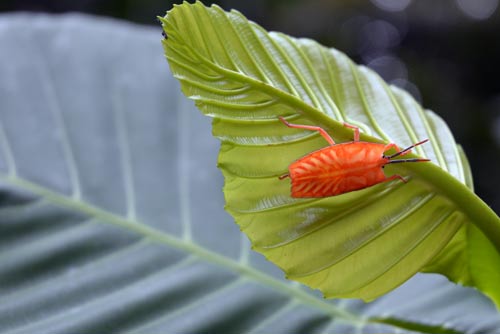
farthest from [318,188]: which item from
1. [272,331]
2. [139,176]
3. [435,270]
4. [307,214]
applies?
[139,176]

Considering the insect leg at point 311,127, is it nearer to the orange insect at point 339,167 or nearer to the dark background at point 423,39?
the orange insect at point 339,167

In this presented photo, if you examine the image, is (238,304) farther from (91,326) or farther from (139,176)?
(139,176)

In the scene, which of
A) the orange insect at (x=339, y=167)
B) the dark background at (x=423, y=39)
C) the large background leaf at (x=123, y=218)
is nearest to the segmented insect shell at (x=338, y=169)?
the orange insect at (x=339, y=167)

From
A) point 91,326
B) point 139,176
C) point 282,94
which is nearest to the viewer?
point 282,94

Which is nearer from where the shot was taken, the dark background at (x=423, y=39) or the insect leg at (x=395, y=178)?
the insect leg at (x=395, y=178)

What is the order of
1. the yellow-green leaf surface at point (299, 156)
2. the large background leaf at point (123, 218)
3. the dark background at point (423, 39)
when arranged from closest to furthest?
1. the yellow-green leaf surface at point (299, 156)
2. the large background leaf at point (123, 218)
3. the dark background at point (423, 39)

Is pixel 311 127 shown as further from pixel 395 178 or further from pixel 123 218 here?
pixel 123 218

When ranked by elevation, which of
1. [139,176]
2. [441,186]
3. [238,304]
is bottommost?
[238,304]
